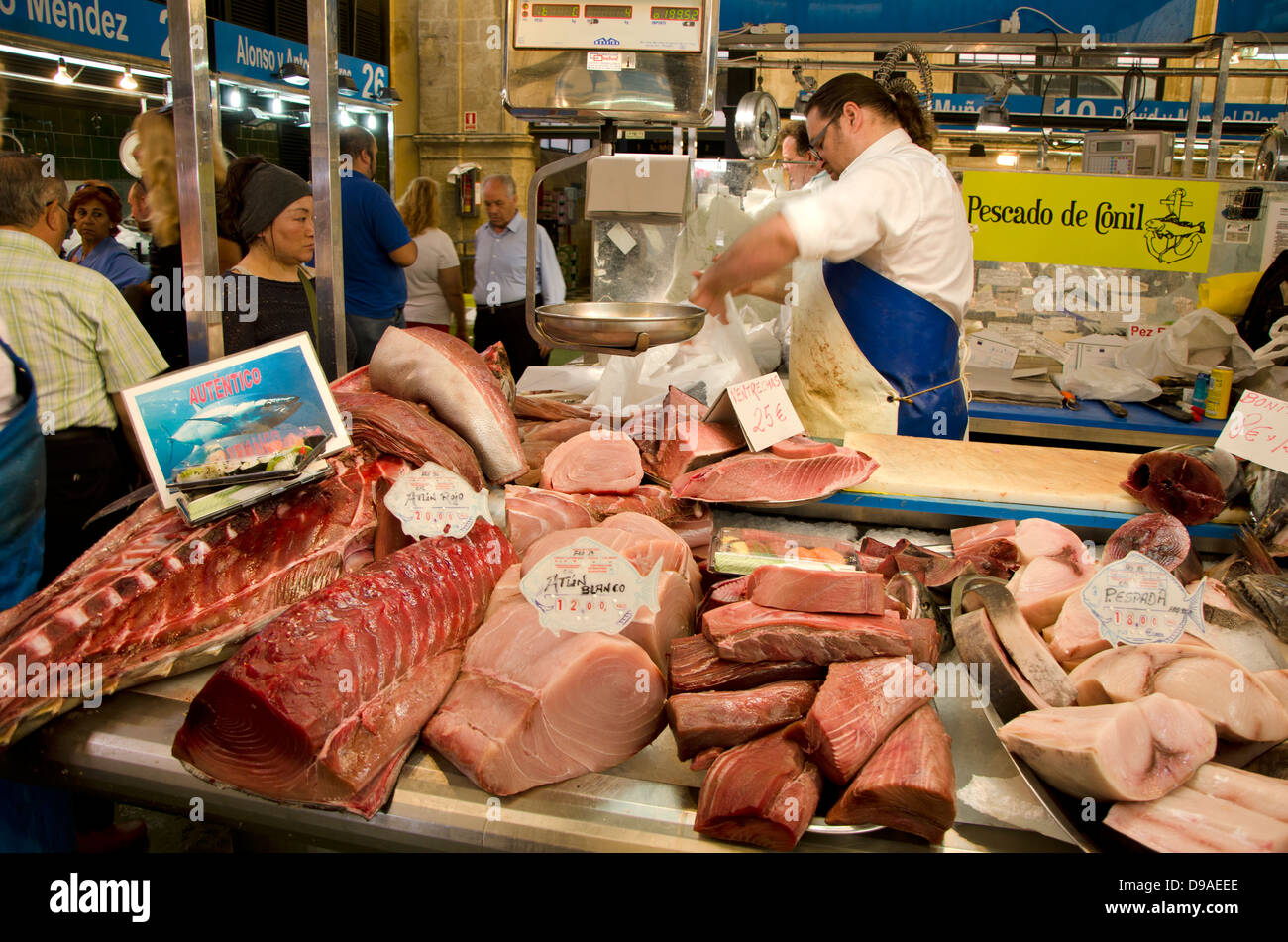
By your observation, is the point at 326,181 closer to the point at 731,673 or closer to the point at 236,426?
the point at 236,426

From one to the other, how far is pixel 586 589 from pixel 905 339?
2.30 metres

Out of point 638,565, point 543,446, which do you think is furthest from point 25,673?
point 543,446

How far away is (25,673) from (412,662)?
2.28ft

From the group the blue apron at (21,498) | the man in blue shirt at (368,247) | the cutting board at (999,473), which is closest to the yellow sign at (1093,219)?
the cutting board at (999,473)

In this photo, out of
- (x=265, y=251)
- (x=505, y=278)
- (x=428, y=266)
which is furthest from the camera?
(x=505, y=278)

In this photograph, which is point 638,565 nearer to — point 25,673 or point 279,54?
point 25,673

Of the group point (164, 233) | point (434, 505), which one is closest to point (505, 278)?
point (164, 233)

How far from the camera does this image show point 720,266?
3.17 meters

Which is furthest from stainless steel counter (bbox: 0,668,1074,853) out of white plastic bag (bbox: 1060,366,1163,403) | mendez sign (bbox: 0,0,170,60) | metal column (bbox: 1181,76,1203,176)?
mendez sign (bbox: 0,0,170,60)

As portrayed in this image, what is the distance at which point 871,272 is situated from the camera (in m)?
3.55

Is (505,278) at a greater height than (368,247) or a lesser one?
lesser

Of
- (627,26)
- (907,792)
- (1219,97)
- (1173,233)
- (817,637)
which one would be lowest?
(907,792)

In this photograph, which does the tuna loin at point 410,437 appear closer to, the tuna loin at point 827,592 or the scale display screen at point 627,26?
the tuna loin at point 827,592

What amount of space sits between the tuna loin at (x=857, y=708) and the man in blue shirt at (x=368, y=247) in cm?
516
